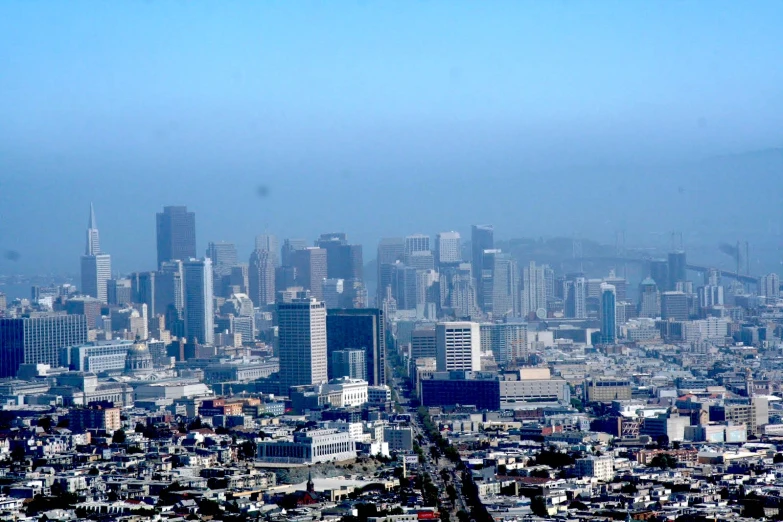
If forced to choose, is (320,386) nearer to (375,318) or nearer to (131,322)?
(375,318)

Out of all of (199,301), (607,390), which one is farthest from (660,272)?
(607,390)

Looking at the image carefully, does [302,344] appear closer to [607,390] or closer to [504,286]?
[607,390]

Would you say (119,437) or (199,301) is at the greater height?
(199,301)

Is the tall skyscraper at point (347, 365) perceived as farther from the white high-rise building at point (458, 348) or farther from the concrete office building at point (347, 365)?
the white high-rise building at point (458, 348)

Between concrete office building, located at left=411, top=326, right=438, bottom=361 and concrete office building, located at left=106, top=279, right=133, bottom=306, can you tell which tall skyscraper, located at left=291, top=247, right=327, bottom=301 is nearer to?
concrete office building, located at left=106, top=279, right=133, bottom=306

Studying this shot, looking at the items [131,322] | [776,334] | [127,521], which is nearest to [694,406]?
[127,521]

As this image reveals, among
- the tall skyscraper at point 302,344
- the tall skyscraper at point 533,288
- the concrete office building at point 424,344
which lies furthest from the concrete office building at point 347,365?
the tall skyscraper at point 533,288
